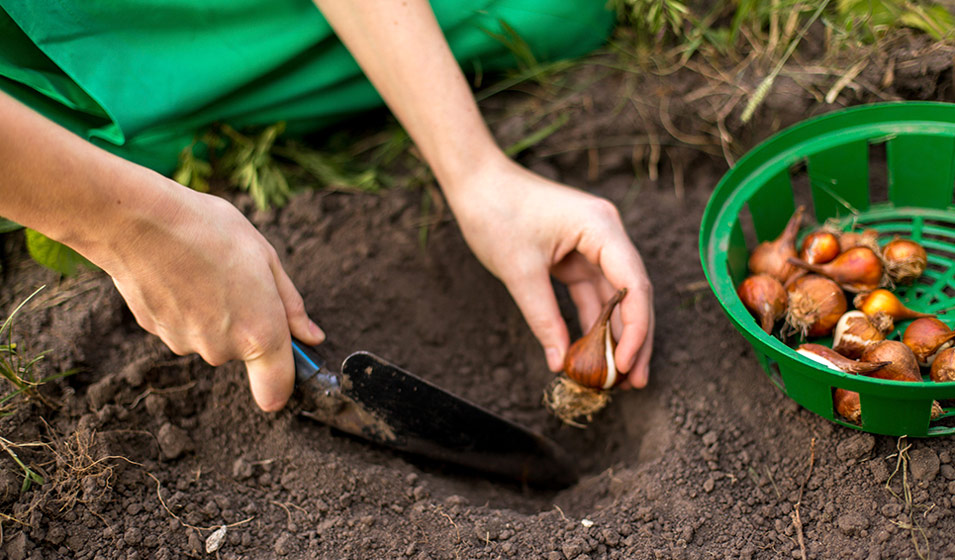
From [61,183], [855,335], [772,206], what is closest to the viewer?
[61,183]

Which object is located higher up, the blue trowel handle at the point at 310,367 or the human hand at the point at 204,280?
the human hand at the point at 204,280

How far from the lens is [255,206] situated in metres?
1.73

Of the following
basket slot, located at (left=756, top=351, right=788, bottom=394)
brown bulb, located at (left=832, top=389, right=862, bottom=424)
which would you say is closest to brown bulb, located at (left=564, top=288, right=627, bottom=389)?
basket slot, located at (left=756, top=351, right=788, bottom=394)

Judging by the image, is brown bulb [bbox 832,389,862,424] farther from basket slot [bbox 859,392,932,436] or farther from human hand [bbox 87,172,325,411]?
human hand [bbox 87,172,325,411]

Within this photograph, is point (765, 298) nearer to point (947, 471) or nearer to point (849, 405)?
point (849, 405)

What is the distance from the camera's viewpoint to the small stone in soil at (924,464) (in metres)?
1.19

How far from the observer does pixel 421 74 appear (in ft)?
4.70

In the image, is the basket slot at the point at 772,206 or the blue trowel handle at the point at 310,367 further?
the basket slot at the point at 772,206

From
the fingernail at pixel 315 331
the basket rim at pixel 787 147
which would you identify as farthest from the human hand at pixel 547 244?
the fingernail at pixel 315 331

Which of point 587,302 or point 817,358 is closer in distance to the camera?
point 817,358

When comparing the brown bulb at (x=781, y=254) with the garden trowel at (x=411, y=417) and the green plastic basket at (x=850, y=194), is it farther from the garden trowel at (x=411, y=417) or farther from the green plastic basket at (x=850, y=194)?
the garden trowel at (x=411, y=417)

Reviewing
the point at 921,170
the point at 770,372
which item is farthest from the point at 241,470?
the point at 921,170

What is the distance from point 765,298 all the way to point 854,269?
20cm

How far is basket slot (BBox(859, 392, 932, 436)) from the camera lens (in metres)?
1.09
